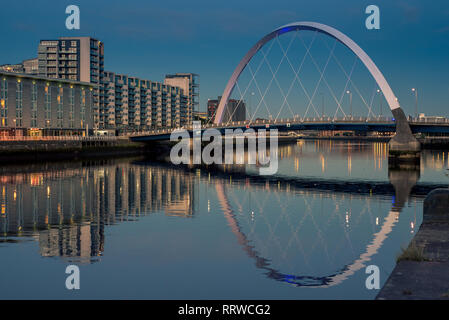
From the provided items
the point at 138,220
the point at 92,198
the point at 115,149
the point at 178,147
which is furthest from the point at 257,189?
the point at 178,147

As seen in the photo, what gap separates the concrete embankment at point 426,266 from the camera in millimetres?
10234

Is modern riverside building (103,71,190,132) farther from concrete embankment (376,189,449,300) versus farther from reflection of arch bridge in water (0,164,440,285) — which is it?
concrete embankment (376,189,449,300)

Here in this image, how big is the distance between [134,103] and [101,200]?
14331 cm

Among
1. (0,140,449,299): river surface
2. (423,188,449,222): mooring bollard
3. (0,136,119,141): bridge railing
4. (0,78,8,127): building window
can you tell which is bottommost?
(0,140,449,299): river surface

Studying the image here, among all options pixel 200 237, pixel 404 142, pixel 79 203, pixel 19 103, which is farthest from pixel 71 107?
pixel 200 237

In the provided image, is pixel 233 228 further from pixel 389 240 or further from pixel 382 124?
pixel 382 124

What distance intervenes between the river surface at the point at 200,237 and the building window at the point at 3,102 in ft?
147

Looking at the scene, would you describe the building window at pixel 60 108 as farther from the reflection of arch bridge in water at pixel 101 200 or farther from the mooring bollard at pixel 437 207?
the mooring bollard at pixel 437 207

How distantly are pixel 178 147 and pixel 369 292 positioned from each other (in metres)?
107

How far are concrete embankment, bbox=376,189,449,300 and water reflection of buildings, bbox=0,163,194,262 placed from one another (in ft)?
34.0

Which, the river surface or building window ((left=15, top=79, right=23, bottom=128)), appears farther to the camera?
building window ((left=15, top=79, right=23, bottom=128))

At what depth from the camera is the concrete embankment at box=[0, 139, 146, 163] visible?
6562 cm

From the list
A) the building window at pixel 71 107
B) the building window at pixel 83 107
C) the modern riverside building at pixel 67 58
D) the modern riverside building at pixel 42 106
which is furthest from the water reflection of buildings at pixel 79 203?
the modern riverside building at pixel 67 58

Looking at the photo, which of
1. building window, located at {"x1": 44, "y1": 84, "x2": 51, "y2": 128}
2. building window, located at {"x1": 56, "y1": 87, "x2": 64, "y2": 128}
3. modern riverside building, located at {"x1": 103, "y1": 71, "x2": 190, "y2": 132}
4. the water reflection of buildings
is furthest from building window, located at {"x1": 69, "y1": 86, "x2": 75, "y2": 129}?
the water reflection of buildings
